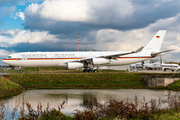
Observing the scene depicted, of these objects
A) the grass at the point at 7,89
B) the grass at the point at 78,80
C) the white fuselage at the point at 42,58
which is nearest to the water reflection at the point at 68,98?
the grass at the point at 7,89

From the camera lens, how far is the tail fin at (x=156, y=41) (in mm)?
39344

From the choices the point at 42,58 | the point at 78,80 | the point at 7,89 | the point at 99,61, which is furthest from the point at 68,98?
the point at 42,58

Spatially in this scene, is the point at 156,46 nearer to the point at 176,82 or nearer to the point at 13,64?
the point at 176,82

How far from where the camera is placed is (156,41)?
39.8 m

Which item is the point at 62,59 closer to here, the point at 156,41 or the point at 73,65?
the point at 73,65

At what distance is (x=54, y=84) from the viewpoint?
94.8 ft

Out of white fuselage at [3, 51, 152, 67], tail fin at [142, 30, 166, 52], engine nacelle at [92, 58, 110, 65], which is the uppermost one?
tail fin at [142, 30, 166, 52]

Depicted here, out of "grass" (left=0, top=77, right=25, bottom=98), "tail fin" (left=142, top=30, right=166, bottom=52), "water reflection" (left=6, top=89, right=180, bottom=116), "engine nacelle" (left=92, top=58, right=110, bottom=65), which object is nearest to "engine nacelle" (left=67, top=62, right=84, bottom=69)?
A: "engine nacelle" (left=92, top=58, right=110, bottom=65)

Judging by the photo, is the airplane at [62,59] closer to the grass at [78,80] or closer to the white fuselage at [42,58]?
the white fuselage at [42,58]

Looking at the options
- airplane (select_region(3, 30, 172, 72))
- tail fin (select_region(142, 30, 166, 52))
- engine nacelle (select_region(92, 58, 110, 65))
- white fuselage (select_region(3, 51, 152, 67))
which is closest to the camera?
engine nacelle (select_region(92, 58, 110, 65))

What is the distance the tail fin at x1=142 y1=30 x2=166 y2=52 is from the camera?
129ft

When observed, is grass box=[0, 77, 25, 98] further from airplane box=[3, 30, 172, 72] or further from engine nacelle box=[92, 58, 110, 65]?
engine nacelle box=[92, 58, 110, 65]

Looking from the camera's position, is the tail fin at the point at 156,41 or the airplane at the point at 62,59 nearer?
the airplane at the point at 62,59

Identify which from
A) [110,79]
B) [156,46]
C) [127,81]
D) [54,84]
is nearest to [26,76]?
[54,84]
